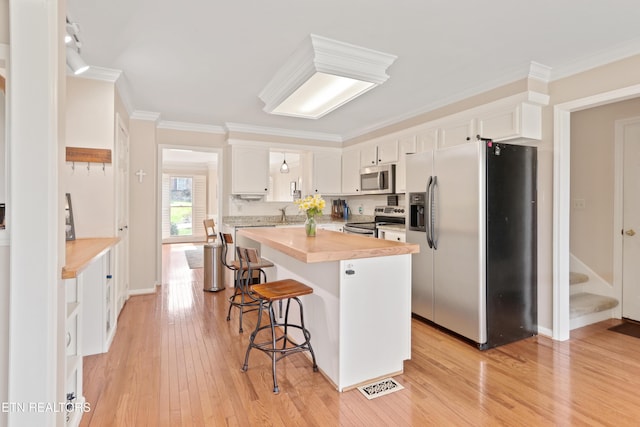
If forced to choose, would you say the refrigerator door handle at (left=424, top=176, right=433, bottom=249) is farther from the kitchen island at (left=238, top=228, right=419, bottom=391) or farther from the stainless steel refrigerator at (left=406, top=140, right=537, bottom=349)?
the kitchen island at (left=238, top=228, right=419, bottom=391)

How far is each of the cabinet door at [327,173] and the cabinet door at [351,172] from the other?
9 centimetres

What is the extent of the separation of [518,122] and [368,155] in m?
2.52

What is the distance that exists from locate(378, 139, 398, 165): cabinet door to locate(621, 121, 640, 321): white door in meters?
2.45

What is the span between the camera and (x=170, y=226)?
32.7 ft

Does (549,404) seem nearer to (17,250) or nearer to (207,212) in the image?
(17,250)

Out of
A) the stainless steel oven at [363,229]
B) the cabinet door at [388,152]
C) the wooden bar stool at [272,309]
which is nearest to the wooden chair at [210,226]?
the stainless steel oven at [363,229]

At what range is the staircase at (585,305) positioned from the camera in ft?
11.0

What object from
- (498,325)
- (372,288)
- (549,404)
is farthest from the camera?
(498,325)

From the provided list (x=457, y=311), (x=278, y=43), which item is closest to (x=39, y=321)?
(x=278, y=43)

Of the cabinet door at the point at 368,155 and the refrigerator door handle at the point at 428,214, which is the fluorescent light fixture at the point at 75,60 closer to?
the refrigerator door handle at the point at 428,214

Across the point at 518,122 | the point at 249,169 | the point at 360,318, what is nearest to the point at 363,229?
the point at 249,169

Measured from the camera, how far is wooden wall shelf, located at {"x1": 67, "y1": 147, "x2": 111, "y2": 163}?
2836mm

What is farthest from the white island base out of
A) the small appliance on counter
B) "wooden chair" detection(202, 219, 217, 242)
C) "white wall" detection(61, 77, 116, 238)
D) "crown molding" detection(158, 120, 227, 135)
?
"wooden chair" detection(202, 219, 217, 242)

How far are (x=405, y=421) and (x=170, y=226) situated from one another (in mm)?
9529
